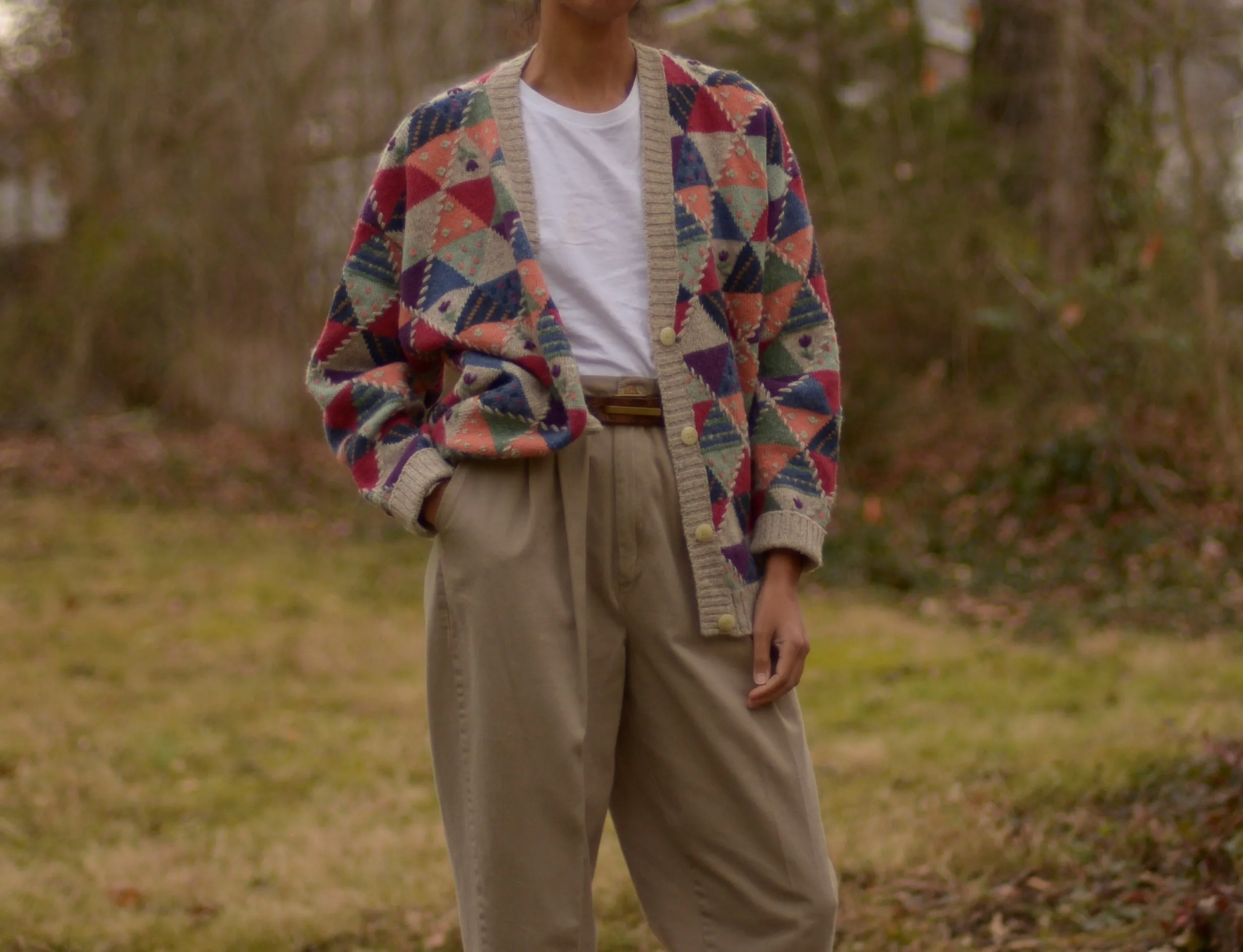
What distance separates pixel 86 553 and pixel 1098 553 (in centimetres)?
557

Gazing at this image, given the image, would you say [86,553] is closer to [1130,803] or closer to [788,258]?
[1130,803]

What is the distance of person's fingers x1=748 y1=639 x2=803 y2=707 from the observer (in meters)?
2.01

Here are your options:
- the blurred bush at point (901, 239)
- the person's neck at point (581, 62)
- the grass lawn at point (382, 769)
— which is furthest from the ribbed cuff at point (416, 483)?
the blurred bush at point (901, 239)

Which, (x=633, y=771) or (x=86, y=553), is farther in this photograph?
(x=86, y=553)

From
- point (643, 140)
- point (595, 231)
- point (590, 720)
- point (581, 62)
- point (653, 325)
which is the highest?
point (581, 62)

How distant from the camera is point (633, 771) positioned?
6.83 ft

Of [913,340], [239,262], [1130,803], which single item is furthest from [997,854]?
[239,262]

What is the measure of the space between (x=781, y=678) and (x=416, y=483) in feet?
1.87

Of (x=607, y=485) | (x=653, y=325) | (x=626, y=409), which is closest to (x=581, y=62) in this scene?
(x=653, y=325)

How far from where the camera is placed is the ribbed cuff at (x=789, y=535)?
2023 mm

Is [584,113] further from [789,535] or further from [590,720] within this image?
[590,720]

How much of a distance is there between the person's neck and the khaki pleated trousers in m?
0.49

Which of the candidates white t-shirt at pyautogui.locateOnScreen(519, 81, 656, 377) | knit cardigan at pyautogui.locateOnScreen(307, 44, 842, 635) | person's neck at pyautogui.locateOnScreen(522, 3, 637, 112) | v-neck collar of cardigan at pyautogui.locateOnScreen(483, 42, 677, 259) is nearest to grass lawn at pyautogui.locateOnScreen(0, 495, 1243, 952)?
knit cardigan at pyautogui.locateOnScreen(307, 44, 842, 635)

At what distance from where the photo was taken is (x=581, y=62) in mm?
2076
